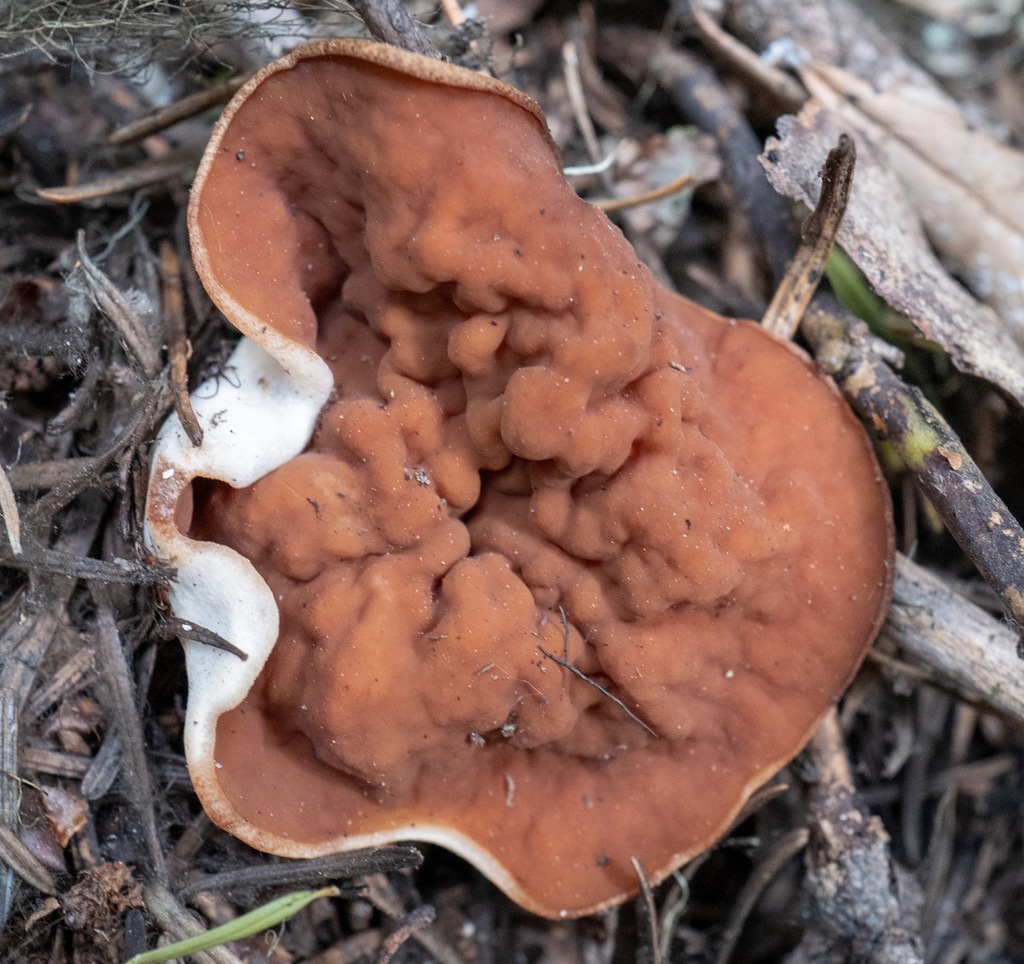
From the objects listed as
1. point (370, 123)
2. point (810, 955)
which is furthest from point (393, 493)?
point (810, 955)

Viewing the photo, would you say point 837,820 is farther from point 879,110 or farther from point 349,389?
point 879,110

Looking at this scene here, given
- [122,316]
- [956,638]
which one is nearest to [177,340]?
[122,316]

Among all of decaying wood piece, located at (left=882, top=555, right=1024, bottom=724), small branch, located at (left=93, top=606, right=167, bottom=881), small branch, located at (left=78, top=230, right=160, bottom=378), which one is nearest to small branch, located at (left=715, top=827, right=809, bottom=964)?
decaying wood piece, located at (left=882, top=555, right=1024, bottom=724)

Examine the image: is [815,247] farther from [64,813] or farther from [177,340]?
[64,813]

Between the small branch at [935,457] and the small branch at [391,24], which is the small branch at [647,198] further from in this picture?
the small branch at [391,24]

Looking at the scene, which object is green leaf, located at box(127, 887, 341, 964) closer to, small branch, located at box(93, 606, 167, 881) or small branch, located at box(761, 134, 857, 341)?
small branch, located at box(93, 606, 167, 881)

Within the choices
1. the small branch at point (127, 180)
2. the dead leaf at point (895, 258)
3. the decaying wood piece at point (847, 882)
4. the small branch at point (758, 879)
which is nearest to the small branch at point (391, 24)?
the small branch at point (127, 180)
